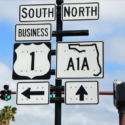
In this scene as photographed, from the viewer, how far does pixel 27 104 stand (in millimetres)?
5707

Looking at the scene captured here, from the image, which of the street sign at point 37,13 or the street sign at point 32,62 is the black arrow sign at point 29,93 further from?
the street sign at point 37,13

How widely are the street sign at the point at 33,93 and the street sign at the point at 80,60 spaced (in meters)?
0.36

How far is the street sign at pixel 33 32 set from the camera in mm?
6168

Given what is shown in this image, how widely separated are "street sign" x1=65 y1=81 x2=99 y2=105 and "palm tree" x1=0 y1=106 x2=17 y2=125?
137 feet

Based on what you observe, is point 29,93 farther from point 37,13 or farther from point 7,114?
point 7,114

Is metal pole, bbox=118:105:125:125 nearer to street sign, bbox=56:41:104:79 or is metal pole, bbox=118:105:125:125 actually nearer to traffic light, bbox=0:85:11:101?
street sign, bbox=56:41:104:79

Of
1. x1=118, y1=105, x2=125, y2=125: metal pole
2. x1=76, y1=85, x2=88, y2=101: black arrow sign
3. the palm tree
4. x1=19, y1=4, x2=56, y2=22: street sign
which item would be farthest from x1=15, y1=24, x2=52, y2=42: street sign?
the palm tree

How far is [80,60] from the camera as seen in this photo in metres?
5.72

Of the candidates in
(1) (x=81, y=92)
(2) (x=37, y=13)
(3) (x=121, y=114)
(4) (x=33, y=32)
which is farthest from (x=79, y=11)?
(3) (x=121, y=114)

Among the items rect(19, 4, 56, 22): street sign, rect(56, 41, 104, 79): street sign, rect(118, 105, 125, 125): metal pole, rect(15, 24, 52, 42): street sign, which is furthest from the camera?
rect(19, 4, 56, 22): street sign

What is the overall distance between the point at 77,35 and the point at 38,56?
0.93 metres

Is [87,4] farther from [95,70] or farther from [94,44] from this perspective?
[95,70]

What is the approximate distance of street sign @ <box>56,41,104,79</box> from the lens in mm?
5680

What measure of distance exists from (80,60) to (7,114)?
42.5 meters
